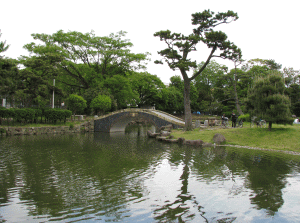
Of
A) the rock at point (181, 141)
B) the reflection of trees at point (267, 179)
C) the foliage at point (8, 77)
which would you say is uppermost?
the foliage at point (8, 77)

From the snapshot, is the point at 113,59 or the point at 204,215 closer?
the point at 204,215

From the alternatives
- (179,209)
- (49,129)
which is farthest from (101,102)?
(179,209)

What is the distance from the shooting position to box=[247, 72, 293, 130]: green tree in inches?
872

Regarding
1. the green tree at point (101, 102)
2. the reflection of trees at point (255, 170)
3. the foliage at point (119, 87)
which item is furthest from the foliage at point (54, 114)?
the reflection of trees at point (255, 170)

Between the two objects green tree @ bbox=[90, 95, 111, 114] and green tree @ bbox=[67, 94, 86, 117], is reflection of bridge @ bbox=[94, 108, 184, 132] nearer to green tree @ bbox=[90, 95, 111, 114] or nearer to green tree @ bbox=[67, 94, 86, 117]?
green tree @ bbox=[90, 95, 111, 114]

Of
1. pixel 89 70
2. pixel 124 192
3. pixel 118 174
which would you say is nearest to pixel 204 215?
pixel 124 192

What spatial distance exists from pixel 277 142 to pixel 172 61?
14.2 meters

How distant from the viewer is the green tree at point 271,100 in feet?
72.6

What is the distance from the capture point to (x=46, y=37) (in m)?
46.9

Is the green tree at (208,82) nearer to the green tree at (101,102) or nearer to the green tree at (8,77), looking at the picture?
the green tree at (101,102)

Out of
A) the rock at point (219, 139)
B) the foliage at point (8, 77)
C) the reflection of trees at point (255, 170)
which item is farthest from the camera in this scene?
the foliage at point (8, 77)

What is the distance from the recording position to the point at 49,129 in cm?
3738

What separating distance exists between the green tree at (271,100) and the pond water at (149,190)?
7582 millimetres

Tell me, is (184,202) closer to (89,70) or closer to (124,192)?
(124,192)
